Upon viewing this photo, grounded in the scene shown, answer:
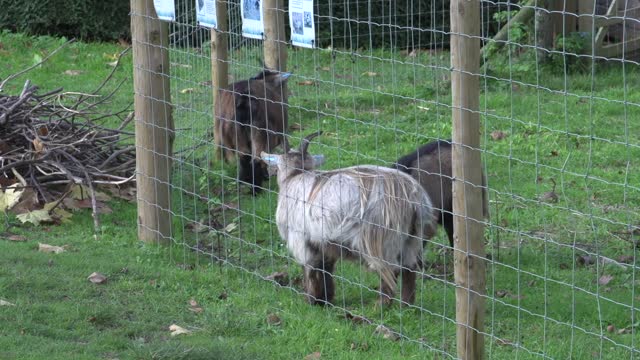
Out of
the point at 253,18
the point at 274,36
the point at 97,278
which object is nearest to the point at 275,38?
the point at 274,36

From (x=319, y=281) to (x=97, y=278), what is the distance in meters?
1.48

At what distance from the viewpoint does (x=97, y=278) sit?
6996 mm

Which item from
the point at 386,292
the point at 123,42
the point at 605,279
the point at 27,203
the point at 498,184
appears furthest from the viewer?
the point at 123,42

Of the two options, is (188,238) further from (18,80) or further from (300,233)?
(18,80)

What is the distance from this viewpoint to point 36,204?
8484 millimetres

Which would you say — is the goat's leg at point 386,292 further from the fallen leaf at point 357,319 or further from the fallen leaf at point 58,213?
the fallen leaf at point 58,213

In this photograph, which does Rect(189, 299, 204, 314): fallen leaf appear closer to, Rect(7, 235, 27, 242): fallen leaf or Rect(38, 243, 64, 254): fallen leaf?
Rect(38, 243, 64, 254): fallen leaf

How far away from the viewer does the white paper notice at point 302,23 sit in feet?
20.3

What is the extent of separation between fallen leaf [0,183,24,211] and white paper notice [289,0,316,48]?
3.20 m

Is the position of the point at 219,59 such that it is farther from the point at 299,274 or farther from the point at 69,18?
the point at 69,18

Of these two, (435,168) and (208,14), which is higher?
(208,14)

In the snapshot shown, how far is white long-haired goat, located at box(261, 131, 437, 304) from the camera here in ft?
20.7

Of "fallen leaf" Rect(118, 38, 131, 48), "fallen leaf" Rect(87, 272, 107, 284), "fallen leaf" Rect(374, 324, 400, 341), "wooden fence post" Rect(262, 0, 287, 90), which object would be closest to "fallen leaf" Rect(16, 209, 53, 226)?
"fallen leaf" Rect(87, 272, 107, 284)

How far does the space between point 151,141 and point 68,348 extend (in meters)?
2.26
